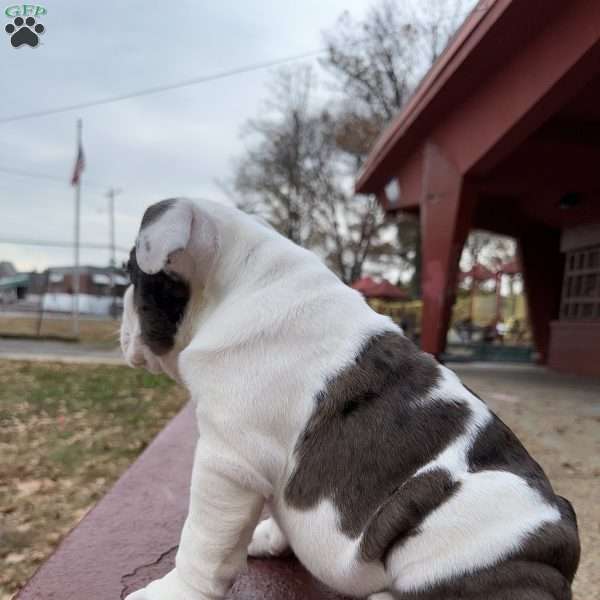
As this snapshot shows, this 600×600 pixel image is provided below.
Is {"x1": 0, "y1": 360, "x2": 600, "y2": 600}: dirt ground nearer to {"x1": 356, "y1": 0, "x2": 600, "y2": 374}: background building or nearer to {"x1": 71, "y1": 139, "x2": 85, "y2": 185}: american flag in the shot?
{"x1": 356, "y1": 0, "x2": 600, "y2": 374}: background building

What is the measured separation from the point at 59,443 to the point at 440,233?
5428mm

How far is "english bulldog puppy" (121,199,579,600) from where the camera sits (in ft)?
4.09

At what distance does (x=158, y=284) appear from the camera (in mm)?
1567

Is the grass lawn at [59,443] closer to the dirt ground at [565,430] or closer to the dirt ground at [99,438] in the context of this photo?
the dirt ground at [99,438]

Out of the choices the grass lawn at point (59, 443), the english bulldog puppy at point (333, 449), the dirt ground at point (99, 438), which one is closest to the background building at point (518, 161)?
the dirt ground at point (99, 438)

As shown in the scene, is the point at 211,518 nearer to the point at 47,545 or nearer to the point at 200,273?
the point at 200,273

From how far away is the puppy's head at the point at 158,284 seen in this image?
1.47 m

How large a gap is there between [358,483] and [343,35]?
21935 mm

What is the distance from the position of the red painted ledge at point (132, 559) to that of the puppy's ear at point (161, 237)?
1.12 m

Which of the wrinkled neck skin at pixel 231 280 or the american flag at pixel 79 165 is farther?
the american flag at pixel 79 165

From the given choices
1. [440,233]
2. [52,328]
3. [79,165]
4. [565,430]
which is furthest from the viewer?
[52,328]

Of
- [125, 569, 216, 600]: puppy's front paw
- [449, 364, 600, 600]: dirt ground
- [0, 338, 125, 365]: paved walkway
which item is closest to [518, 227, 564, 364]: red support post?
[449, 364, 600, 600]: dirt ground

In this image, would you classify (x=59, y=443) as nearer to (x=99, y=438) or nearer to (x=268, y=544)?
(x=99, y=438)

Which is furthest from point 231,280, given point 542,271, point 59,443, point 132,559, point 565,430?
point 542,271
